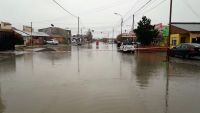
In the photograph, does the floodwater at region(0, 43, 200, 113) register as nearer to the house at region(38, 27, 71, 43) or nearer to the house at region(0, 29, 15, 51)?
the house at region(0, 29, 15, 51)

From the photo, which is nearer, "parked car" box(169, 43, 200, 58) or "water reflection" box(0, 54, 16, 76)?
"water reflection" box(0, 54, 16, 76)

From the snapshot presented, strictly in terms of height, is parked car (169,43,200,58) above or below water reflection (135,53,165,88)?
above

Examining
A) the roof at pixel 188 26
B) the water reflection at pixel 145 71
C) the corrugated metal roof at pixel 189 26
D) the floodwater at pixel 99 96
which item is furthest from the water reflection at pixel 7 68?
the corrugated metal roof at pixel 189 26

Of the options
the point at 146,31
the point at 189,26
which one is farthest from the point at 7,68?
the point at 189,26

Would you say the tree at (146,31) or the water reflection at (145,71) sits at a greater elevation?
the tree at (146,31)

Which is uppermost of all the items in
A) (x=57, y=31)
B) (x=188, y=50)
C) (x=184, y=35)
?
(x=57, y=31)

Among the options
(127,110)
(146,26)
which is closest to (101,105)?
(127,110)

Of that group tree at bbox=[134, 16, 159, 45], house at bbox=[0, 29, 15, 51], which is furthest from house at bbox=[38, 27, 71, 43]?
tree at bbox=[134, 16, 159, 45]

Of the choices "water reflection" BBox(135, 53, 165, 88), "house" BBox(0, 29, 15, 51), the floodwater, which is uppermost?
"house" BBox(0, 29, 15, 51)

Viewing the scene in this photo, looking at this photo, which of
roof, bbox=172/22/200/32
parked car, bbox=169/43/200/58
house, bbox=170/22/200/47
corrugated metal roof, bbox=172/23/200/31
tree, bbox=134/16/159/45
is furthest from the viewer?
tree, bbox=134/16/159/45

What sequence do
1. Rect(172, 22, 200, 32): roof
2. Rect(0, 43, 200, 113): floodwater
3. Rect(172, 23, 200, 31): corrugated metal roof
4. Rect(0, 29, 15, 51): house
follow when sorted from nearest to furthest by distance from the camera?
1. Rect(0, 43, 200, 113): floodwater
2. Rect(0, 29, 15, 51): house
3. Rect(172, 22, 200, 32): roof
4. Rect(172, 23, 200, 31): corrugated metal roof

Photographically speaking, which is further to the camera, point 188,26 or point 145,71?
point 188,26

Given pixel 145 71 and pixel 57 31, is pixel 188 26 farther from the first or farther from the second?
pixel 57 31

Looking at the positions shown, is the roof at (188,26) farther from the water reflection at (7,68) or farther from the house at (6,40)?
the water reflection at (7,68)
